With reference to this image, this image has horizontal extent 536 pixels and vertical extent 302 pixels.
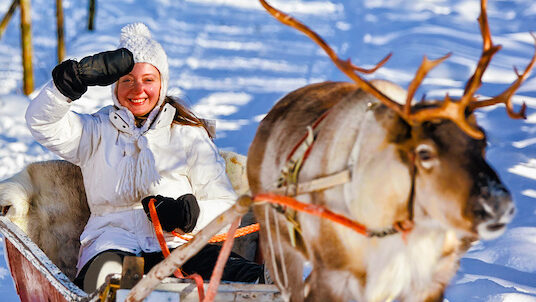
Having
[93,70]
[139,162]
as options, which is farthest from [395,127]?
[139,162]

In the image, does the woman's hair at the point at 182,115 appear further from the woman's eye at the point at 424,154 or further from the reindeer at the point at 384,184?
the woman's eye at the point at 424,154

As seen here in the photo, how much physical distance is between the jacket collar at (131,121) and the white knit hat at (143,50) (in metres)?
0.04

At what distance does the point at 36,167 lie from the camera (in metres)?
2.75

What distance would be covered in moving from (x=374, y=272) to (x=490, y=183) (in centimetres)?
38

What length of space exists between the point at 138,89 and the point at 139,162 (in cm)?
30

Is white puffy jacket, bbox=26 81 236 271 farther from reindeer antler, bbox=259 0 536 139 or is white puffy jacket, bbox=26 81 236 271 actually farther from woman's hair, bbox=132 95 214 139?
reindeer antler, bbox=259 0 536 139

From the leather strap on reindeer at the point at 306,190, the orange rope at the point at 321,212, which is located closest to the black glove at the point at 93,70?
the leather strap on reindeer at the point at 306,190

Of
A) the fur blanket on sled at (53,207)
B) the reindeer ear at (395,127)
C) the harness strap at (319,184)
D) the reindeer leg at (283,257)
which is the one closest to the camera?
the reindeer ear at (395,127)

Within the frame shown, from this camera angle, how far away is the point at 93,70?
2.10 m

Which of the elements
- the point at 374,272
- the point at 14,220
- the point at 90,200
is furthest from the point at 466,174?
the point at 14,220

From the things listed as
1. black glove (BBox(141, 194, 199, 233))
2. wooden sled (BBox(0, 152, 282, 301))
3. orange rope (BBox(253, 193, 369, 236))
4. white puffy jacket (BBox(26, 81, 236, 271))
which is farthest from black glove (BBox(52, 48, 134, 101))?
orange rope (BBox(253, 193, 369, 236))

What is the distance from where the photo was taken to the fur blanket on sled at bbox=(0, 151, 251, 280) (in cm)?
264

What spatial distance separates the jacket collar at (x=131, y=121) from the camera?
250 centimetres

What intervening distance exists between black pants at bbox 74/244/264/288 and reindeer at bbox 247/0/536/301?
20.3 inches
